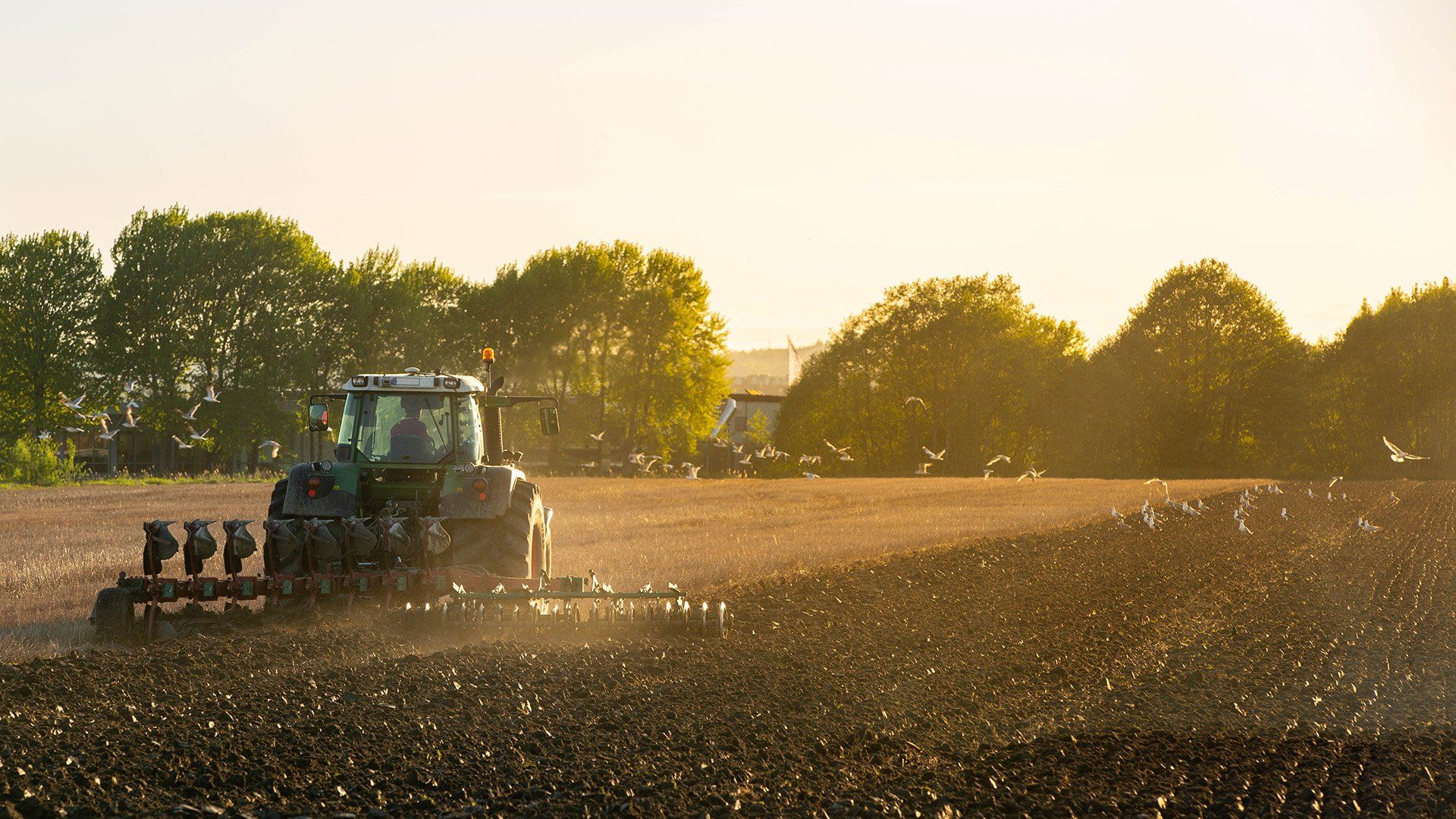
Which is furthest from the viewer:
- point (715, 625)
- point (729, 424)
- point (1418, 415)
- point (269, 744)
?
point (729, 424)

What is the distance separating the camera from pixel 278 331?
4984cm

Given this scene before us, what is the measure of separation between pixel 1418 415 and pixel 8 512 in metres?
67.3

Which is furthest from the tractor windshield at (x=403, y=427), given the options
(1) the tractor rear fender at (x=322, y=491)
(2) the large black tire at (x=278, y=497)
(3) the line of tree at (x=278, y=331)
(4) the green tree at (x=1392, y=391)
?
(4) the green tree at (x=1392, y=391)

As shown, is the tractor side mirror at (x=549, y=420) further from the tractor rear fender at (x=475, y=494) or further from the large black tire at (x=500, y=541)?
the large black tire at (x=500, y=541)

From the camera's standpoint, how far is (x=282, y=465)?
177 feet

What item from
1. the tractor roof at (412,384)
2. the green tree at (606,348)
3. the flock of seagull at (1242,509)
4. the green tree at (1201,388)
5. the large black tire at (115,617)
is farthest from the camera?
the green tree at (1201,388)

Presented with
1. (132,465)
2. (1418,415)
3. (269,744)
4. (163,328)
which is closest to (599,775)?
(269,744)

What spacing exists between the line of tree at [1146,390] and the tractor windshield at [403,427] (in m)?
55.6

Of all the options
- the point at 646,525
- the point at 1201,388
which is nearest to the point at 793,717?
the point at 646,525

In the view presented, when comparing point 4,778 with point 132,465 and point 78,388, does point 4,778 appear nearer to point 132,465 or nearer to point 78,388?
point 78,388

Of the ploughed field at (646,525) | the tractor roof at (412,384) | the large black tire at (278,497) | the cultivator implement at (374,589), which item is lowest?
the ploughed field at (646,525)

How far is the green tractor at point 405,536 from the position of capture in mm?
11281

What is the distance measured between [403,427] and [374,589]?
238 centimetres

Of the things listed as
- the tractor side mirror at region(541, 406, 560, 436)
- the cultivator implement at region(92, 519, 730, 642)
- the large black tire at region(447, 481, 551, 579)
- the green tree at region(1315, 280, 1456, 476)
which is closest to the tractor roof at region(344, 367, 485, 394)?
the tractor side mirror at region(541, 406, 560, 436)
